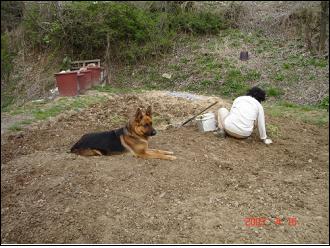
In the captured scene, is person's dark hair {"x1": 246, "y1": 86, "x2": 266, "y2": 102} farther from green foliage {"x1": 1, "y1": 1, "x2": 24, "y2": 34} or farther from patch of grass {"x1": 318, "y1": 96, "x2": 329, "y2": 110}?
green foliage {"x1": 1, "y1": 1, "x2": 24, "y2": 34}

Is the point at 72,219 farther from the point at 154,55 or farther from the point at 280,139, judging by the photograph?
the point at 280,139

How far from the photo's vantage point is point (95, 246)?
4992 millimetres

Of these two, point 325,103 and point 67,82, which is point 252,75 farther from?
point 67,82

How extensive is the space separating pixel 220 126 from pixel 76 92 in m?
2.85

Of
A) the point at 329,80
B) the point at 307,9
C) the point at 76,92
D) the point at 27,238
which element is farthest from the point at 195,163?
the point at 307,9

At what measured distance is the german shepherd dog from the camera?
23.5 ft

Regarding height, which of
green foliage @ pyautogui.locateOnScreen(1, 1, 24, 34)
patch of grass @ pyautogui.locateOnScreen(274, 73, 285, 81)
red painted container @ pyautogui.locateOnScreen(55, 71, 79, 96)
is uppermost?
green foliage @ pyautogui.locateOnScreen(1, 1, 24, 34)

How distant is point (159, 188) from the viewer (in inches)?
244

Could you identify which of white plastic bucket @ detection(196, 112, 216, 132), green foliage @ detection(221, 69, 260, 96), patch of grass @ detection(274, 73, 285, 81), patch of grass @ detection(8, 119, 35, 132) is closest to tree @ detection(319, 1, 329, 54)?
patch of grass @ detection(274, 73, 285, 81)

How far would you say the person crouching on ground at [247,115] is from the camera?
820 centimetres

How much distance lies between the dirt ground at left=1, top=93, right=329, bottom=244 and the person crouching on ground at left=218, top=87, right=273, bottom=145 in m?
0.24

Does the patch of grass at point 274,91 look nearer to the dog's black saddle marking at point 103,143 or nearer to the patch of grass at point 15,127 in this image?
the dog's black saddle marking at point 103,143

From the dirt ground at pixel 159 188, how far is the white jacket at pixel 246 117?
0.28 metres
